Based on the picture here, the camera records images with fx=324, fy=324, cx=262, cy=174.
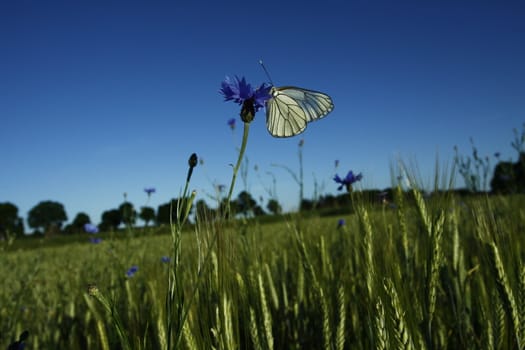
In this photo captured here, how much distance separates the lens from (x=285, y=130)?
46.5 inches

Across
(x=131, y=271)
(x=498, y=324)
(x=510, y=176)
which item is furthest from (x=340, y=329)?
(x=510, y=176)

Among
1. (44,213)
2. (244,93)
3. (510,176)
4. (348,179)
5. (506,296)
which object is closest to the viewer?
(506,296)

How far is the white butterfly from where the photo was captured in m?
1.18

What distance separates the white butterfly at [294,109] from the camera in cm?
118

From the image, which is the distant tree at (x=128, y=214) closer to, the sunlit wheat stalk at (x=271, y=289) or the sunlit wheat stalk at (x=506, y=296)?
the sunlit wheat stalk at (x=271, y=289)

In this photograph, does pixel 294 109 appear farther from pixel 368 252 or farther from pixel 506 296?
pixel 506 296

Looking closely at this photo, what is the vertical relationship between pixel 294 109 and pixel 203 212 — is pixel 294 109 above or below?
above

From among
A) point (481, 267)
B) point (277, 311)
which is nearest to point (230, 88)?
Answer: point (277, 311)

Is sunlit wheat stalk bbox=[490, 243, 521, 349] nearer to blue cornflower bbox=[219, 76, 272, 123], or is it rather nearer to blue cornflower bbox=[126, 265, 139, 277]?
blue cornflower bbox=[219, 76, 272, 123]

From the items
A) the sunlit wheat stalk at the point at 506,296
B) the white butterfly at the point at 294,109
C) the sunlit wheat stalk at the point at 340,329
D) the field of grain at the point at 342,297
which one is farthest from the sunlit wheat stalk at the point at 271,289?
the sunlit wheat stalk at the point at 506,296

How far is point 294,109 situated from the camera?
1311 millimetres

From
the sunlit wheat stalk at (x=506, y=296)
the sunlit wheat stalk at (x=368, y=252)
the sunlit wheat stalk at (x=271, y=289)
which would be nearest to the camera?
the sunlit wheat stalk at (x=506, y=296)

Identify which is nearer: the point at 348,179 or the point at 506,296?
the point at 506,296

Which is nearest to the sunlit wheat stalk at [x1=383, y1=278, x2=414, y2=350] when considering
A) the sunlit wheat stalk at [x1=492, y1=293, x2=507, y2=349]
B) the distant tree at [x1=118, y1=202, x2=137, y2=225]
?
the sunlit wheat stalk at [x1=492, y1=293, x2=507, y2=349]
